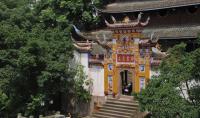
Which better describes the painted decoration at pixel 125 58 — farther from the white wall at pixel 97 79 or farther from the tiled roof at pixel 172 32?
the tiled roof at pixel 172 32

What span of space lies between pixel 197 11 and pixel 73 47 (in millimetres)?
7353

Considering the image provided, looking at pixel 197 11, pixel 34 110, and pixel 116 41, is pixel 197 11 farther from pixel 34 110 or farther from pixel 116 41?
pixel 34 110

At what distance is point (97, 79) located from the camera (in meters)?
23.4

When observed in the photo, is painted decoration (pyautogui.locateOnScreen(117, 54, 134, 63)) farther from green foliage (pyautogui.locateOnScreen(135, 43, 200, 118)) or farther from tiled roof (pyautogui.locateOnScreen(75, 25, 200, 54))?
green foliage (pyautogui.locateOnScreen(135, 43, 200, 118))

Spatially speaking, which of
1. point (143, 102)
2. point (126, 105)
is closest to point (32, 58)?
point (126, 105)

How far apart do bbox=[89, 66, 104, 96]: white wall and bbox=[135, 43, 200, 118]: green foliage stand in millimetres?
6726

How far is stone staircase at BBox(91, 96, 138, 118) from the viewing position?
20.8m

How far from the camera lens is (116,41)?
877 inches

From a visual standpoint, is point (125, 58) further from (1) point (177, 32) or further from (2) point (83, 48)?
(1) point (177, 32)

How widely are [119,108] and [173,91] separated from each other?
6.19 metres

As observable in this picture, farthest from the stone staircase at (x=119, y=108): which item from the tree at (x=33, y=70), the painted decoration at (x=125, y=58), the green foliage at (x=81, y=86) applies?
the painted decoration at (x=125, y=58)

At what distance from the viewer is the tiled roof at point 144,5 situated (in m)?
23.8

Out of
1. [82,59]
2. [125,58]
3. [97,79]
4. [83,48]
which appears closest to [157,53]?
[125,58]

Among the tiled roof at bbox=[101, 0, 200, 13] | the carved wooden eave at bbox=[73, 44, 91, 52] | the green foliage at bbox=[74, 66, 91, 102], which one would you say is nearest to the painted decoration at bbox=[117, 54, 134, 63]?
the carved wooden eave at bbox=[73, 44, 91, 52]
